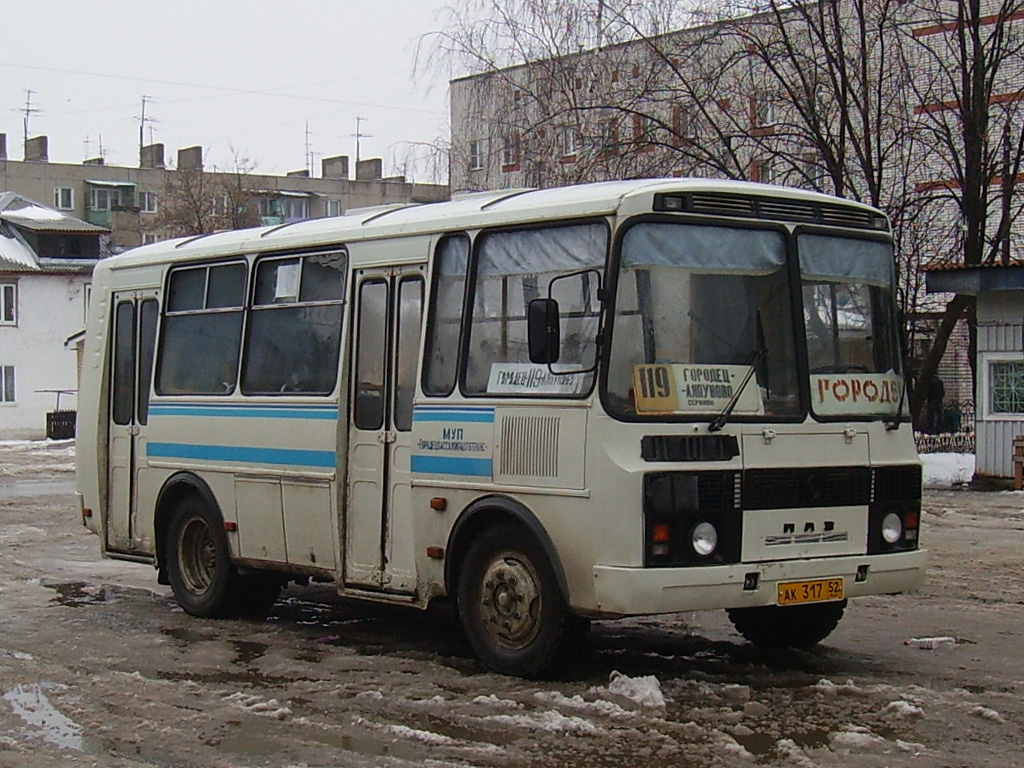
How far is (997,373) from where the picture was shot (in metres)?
24.3

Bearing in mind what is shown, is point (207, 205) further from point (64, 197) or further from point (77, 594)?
point (77, 594)

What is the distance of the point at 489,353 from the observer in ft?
31.8

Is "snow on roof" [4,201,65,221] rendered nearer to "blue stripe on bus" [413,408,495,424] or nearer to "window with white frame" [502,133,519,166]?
"window with white frame" [502,133,519,166]

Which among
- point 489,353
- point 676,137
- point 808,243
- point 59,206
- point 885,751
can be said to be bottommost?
point 885,751

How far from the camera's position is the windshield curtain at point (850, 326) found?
31.1 ft

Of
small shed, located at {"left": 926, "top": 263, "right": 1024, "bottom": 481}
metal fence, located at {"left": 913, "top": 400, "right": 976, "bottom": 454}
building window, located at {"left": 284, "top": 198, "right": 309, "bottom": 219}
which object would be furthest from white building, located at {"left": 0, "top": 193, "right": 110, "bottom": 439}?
small shed, located at {"left": 926, "top": 263, "right": 1024, "bottom": 481}

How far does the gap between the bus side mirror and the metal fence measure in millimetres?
20809

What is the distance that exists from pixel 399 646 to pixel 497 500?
1846 mm

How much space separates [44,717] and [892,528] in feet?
16.0

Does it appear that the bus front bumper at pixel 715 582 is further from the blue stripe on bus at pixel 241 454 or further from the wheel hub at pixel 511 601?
the blue stripe on bus at pixel 241 454

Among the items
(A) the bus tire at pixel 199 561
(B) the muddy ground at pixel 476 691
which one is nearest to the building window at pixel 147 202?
(B) the muddy ground at pixel 476 691

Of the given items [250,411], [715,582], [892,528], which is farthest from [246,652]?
[892,528]

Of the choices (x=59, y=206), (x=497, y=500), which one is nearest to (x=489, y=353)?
(x=497, y=500)

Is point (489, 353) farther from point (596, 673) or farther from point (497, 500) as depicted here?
point (596, 673)
